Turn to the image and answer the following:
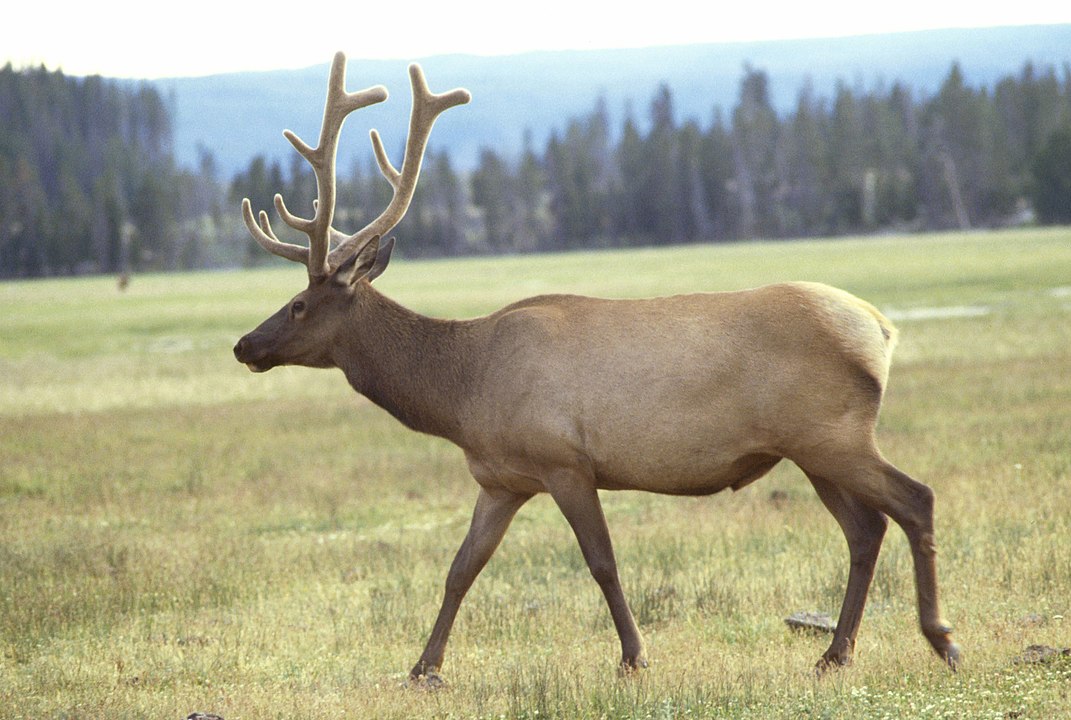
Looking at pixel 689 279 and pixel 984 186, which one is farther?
pixel 984 186

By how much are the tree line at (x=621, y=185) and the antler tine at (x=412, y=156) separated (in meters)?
107

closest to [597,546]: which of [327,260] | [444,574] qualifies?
[327,260]

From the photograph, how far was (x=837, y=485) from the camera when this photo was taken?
7.47 meters

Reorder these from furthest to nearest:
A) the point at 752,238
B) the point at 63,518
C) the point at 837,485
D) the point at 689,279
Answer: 1. the point at 752,238
2. the point at 689,279
3. the point at 63,518
4. the point at 837,485

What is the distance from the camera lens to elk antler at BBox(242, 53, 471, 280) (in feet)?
27.2

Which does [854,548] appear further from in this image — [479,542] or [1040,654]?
[479,542]

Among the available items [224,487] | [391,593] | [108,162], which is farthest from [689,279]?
[108,162]

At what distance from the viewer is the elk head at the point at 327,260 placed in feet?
27.2

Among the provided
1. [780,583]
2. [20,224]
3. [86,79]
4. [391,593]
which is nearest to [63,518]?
[391,593]

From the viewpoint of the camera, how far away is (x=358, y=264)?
825cm

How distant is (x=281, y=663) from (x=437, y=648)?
982mm

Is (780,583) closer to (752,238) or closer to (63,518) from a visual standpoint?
(63,518)

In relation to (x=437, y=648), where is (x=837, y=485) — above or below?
above

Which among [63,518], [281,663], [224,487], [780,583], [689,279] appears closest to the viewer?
[281,663]
